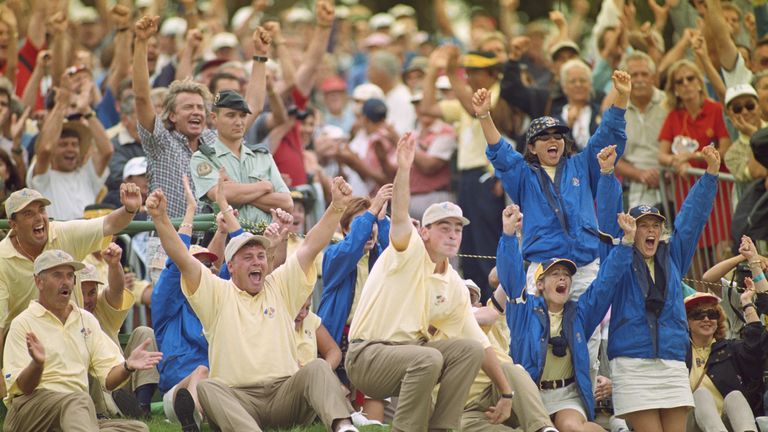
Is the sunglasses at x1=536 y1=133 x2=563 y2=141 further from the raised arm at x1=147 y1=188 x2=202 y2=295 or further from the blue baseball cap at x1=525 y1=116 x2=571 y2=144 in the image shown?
the raised arm at x1=147 y1=188 x2=202 y2=295

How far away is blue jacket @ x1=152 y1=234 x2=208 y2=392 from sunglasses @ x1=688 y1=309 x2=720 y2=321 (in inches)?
155

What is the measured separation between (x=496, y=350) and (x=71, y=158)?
5.26m

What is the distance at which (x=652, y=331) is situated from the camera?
12.0 m

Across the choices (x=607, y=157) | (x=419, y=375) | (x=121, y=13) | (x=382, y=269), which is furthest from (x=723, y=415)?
(x=121, y=13)

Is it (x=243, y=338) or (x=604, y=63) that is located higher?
(x=604, y=63)

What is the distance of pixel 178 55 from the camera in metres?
17.6

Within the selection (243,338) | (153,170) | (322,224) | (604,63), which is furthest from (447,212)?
(604,63)

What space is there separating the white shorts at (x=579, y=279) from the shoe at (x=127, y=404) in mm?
3216

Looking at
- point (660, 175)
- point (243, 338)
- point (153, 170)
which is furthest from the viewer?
point (660, 175)

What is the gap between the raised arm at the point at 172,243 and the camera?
36.1 ft

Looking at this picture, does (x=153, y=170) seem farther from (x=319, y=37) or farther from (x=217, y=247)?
(x=319, y=37)

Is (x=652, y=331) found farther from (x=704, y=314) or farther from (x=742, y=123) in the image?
(x=742, y=123)

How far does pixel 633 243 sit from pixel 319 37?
5247 mm

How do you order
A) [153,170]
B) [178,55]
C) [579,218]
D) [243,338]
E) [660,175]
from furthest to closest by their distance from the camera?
[178,55]
[660,175]
[153,170]
[579,218]
[243,338]
